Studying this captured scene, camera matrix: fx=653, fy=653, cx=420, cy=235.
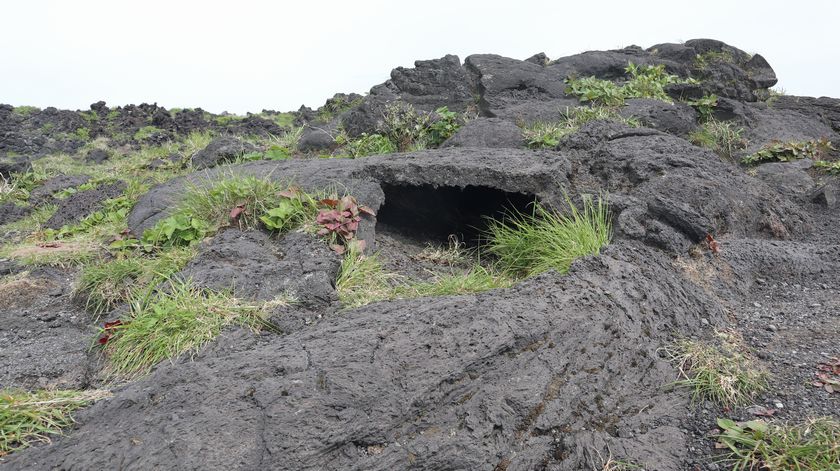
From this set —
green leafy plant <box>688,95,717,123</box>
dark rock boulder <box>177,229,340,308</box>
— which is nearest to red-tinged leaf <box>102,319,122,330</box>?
dark rock boulder <box>177,229,340,308</box>

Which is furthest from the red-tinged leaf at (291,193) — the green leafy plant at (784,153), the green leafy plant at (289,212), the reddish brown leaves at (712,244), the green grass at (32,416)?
the green leafy plant at (784,153)

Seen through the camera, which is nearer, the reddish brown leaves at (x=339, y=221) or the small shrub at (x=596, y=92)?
the reddish brown leaves at (x=339, y=221)

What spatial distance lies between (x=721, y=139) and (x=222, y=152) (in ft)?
22.2

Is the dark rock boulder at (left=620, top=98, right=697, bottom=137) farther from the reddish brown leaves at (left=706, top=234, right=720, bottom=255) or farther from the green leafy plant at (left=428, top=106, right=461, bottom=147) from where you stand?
the reddish brown leaves at (left=706, top=234, right=720, bottom=255)

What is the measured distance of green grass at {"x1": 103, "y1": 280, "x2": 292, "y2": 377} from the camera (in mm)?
3875

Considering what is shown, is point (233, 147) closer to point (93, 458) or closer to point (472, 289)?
point (472, 289)

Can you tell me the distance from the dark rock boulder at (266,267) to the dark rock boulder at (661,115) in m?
5.42

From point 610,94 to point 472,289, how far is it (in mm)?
5632

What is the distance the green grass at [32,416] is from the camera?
3.01 metres

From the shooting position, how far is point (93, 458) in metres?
2.89

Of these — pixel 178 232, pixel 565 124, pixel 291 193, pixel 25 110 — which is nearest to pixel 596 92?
pixel 565 124

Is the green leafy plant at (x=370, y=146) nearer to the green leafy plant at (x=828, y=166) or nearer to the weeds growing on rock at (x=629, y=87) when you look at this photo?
the weeds growing on rock at (x=629, y=87)

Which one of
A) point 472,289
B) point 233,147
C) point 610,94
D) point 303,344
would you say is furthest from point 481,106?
point 303,344

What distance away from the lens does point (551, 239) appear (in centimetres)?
539
